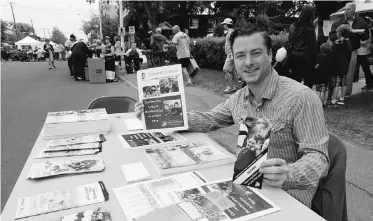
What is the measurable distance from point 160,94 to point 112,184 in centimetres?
74

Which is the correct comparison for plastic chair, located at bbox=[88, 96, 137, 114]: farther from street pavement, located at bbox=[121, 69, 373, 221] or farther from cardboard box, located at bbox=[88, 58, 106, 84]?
cardboard box, located at bbox=[88, 58, 106, 84]

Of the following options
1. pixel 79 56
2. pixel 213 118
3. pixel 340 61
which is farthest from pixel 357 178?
pixel 79 56

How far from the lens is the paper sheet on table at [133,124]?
90.9 inches

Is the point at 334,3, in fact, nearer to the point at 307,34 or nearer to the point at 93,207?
the point at 307,34

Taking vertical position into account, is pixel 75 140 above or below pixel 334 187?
above

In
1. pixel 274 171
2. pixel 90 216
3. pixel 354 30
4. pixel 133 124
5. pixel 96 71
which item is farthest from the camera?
pixel 96 71

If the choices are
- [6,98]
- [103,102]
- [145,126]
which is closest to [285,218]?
[145,126]

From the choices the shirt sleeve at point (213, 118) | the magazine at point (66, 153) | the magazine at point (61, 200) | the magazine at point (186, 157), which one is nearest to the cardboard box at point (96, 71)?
the shirt sleeve at point (213, 118)

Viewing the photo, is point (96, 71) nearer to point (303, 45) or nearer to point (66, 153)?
point (303, 45)

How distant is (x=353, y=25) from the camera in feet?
20.6

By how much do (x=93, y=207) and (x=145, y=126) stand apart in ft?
2.79

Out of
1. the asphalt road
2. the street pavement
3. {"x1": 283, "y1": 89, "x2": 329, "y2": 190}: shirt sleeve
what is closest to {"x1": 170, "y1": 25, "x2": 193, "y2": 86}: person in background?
the asphalt road

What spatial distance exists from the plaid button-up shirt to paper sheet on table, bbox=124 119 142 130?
2.74 feet

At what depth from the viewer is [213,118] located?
222cm
